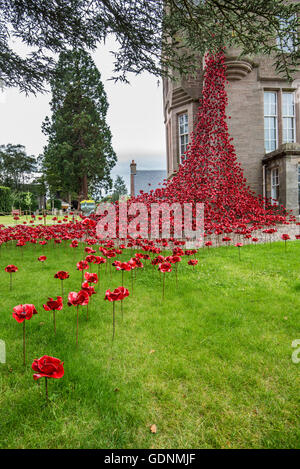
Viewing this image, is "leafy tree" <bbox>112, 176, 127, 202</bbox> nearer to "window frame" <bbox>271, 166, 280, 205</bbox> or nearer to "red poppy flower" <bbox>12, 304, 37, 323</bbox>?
"window frame" <bbox>271, 166, 280, 205</bbox>

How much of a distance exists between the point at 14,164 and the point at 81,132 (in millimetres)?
45704

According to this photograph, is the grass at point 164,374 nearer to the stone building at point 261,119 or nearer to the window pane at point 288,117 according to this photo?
the stone building at point 261,119

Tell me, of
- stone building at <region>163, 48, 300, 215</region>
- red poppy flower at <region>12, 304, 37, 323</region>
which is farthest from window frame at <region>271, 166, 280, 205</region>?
red poppy flower at <region>12, 304, 37, 323</region>

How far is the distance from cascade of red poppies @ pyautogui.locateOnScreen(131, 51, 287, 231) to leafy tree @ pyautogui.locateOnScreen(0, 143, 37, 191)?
59.0m

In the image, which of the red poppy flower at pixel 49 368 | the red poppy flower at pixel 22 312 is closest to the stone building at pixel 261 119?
the red poppy flower at pixel 22 312

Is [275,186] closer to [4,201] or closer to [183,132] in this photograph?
[183,132]

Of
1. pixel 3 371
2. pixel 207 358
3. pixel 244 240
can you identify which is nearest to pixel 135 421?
pixel 207 358

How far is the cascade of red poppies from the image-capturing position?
1023 cm

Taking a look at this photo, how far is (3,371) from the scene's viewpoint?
1846 millimetres

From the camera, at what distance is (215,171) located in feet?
36.6

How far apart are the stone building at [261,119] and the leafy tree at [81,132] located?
13.6 meters

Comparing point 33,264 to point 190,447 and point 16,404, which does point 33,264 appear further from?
point 190,447

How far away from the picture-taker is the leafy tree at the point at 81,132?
24422mm

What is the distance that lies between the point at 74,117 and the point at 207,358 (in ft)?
87.9
